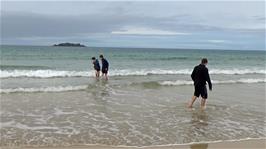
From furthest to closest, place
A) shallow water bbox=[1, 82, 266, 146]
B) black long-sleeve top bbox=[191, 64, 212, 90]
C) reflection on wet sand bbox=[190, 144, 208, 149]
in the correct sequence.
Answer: black long-sleeve top bbox=[191, 64, 212, 90] → shallow water bbox=[1, 82, 266, 146] → reflection on wet sand bbox=[190, 144, 208, 149]

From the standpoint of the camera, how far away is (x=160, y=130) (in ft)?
28.1

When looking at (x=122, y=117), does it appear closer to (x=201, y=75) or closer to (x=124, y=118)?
(x=124, y=118)

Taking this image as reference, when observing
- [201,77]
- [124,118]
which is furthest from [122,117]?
[201,77]

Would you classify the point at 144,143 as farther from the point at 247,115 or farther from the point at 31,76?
the point at 31,76

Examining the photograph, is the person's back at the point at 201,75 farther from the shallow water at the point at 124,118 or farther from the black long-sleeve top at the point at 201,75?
the shallow water at the point at 124,118

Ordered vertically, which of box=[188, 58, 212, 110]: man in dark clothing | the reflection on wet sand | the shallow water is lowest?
the reflection on wet sand

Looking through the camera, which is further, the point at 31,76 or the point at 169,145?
the point at 31,76

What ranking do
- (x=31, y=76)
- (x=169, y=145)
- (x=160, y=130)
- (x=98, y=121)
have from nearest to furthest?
(x=169, y=145), (x=160, y=130), (x=98, y=121), (x=31, y=76)

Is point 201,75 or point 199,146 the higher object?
point 201,75

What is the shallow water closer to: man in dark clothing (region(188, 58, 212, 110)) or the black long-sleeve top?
man in dark clothing (region(188, 58, 212, 110))

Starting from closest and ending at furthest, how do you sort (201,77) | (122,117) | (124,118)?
(124,118)
(122,117)
(201,77)

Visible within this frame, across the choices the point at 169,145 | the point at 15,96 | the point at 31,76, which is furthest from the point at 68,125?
the point at 31,76

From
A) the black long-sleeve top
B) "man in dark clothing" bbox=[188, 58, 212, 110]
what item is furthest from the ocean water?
the black long-sleeve top

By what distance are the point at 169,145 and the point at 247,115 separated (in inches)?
168
